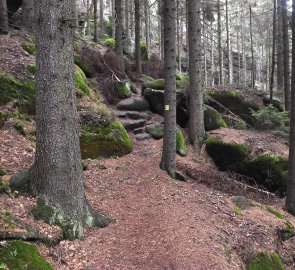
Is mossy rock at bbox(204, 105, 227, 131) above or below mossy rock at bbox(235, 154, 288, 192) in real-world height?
above

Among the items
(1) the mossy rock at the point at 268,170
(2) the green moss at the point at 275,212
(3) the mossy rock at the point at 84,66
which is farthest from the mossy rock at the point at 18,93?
(2) the green moss at the point at 275,212

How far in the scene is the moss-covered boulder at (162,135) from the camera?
10836mm

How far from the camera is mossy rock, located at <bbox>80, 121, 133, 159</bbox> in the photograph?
955 centimetres

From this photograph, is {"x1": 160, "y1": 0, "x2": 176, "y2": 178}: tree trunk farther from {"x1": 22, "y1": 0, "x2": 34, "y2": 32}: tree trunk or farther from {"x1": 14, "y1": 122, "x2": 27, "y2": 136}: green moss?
{"x1": 22, "y1": 0, "x2": 34, "y2": 32}: tree trunk

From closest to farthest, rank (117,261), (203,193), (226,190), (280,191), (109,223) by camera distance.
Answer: (117,261) → (109,223) → (203,193) → (226,190) → (280,191)

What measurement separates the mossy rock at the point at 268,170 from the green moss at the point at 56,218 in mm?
Result: 6518

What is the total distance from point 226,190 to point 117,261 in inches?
179

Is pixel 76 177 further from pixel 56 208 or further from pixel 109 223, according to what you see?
pixel 109 223

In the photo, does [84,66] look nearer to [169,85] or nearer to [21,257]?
[169,85]

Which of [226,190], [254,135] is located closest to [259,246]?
[226,190]

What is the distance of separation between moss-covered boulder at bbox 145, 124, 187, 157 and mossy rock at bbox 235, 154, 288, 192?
191 centimetres

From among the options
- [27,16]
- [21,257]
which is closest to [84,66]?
[27,16]

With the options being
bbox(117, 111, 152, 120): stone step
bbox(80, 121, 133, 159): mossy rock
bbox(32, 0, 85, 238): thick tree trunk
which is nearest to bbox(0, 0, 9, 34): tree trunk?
bbox(117, 111, 152, 120): stone step

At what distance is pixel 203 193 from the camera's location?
838 centimetres
